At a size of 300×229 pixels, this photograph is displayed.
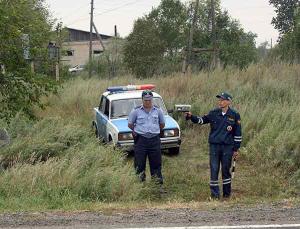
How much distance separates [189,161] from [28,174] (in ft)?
16.9

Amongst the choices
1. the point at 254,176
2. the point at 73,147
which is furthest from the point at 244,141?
the point at 73,147

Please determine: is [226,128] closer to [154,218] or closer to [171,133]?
[154,218]

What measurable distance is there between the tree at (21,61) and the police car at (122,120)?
79.4 inches

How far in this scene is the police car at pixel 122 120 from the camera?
1198 cm

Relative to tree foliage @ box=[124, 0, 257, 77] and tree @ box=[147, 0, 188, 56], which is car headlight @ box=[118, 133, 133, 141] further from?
tree @ box=[147, 0, 188, 56]

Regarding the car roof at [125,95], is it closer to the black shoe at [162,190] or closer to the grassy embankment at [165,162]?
the grassy embankment at [165,162]

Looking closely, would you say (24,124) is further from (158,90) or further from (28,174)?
(158,90)

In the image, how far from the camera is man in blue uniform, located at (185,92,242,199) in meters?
8.22

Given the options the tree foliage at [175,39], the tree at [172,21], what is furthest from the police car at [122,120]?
the tree at [172,21]

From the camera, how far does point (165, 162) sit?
11.9m

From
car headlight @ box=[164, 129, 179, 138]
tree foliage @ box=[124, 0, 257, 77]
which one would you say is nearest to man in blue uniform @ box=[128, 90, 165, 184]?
car headlight @ box=[164, 129, 179, 138]

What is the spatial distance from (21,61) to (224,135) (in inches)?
200

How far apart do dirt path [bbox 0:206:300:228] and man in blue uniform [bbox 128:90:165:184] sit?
2.53 metres

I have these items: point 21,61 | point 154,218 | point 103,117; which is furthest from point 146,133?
point 103,117
